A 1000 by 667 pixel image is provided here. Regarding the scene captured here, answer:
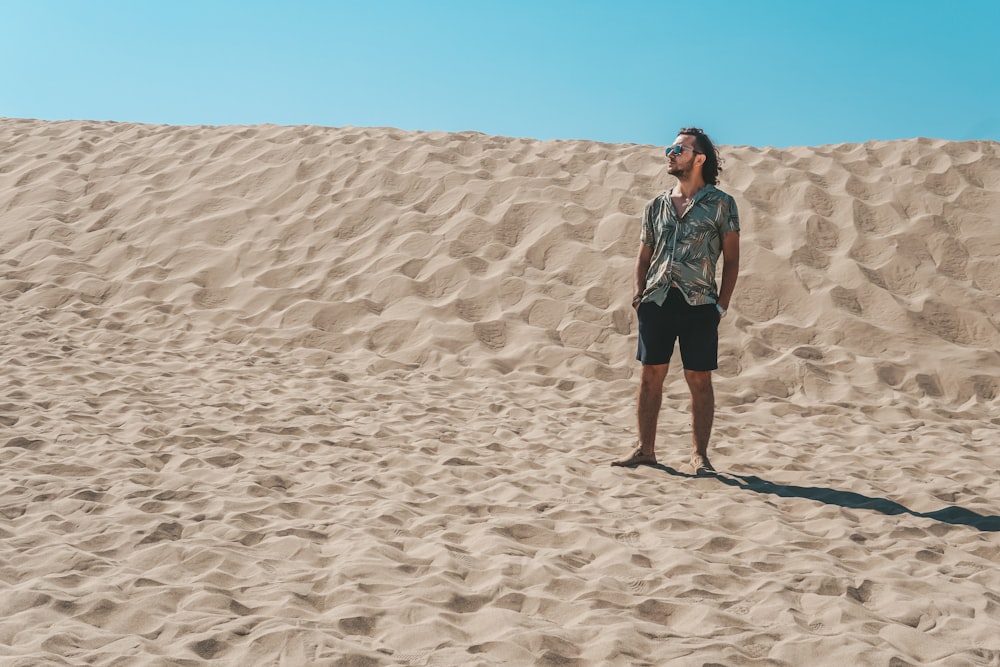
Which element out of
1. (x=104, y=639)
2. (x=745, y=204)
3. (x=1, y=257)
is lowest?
(x=104, y=639)

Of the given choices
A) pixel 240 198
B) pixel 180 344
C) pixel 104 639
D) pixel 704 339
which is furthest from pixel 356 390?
pixel 240 198

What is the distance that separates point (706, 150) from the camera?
465cm

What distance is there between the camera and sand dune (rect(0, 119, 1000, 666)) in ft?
9.92

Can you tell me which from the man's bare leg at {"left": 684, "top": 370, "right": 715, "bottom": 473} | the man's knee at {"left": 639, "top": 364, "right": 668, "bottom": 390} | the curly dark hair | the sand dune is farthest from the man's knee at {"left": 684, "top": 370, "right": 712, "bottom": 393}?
the curly dark hair

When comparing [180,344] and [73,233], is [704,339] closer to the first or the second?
[180,344]

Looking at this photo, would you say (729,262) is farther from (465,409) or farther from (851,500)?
(465,409)

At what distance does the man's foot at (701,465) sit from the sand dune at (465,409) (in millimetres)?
76

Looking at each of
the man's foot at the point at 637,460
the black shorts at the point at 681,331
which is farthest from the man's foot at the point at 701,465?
the black shorts at the point at 681,331

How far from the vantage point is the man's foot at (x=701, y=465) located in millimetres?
4734

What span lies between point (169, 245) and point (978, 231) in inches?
286

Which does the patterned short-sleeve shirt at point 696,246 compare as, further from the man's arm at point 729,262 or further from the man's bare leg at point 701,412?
the man's bare leg at point 701,412

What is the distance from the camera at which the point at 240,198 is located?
9719 millimetres

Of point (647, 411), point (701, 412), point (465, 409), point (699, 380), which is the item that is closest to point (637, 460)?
point (647, 411)

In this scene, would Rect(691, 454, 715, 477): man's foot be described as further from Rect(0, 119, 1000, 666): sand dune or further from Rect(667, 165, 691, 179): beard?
Rect(667, 165, 691, 179): beard
